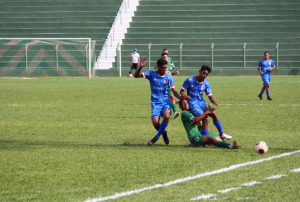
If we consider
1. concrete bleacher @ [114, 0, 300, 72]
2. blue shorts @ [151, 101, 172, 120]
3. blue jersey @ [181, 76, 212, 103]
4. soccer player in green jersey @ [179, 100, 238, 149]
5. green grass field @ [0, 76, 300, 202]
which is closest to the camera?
green grass field @ [0, 76, 300, 202]

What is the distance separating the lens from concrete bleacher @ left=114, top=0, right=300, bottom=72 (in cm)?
3522

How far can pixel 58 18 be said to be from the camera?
3916 centimetres

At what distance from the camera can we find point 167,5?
128 ft

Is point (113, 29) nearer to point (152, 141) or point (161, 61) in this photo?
point (161, 61)

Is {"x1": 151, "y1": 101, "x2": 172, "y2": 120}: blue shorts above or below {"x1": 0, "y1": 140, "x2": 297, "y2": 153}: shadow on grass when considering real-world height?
above

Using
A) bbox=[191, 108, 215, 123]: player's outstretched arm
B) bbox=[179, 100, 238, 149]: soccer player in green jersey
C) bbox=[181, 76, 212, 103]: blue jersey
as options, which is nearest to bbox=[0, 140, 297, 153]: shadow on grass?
bbox=[179, 100, 238, 149]: soccer player in green jersey

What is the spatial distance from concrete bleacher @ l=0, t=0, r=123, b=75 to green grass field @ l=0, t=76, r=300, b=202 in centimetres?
2499

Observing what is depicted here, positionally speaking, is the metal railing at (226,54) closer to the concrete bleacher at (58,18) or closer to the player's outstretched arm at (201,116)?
the concrete bleacher at (58,18)

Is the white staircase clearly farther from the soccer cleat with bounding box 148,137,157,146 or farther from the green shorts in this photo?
the green shorts

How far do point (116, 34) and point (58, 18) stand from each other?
5.41 metres

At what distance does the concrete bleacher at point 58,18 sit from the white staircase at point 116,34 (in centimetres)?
54

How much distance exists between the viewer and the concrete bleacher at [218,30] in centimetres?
3522

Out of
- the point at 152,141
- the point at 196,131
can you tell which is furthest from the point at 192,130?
the point at 152,141

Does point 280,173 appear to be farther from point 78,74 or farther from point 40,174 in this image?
point 78,74
